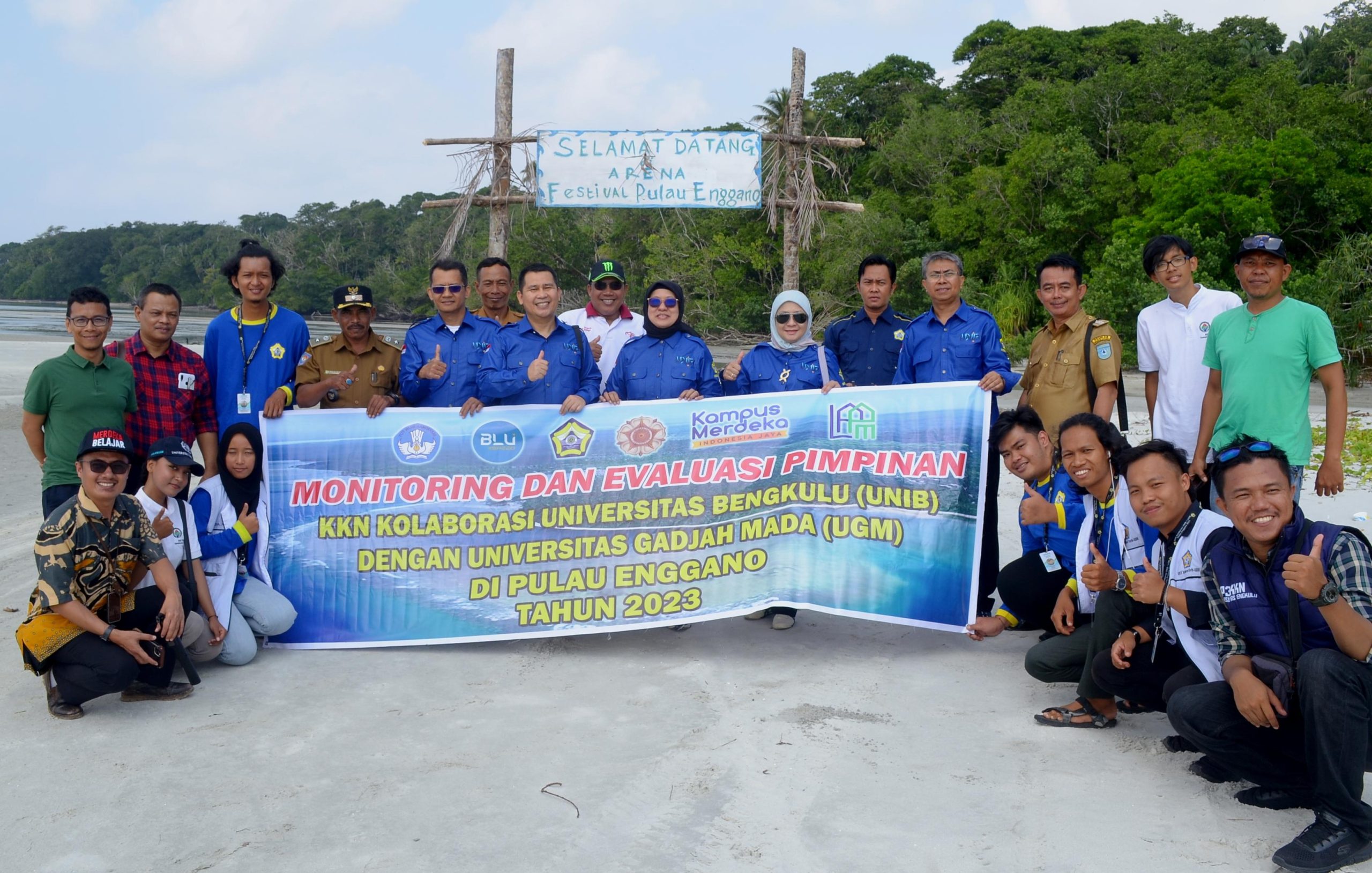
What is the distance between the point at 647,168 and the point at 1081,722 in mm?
6978

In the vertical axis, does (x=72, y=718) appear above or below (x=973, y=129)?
below

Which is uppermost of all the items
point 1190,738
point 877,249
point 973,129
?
point 973,129

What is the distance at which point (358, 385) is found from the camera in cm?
559

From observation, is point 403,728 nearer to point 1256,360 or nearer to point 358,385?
point 358,385

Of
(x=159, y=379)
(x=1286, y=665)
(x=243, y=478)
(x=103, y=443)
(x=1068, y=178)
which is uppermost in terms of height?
(x=1068, y=178)

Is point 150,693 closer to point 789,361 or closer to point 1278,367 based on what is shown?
point 789,361

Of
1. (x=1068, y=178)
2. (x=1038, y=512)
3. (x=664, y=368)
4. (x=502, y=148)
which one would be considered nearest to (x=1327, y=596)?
(x=1038, y=512)

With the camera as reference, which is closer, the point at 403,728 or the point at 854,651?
the point at 403,728

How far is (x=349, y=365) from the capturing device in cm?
565

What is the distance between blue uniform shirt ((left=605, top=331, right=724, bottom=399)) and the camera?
548cm

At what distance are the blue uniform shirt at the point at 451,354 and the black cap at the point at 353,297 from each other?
300 mm

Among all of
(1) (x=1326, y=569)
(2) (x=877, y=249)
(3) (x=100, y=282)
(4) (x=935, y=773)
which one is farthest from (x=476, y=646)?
(3) (x=100, y=282)

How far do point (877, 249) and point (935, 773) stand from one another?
31.9m

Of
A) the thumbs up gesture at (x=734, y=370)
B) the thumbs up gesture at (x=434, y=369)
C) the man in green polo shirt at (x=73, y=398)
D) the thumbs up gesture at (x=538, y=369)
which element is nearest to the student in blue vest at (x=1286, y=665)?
the thumbs up gesture at (x=734, y=370)
